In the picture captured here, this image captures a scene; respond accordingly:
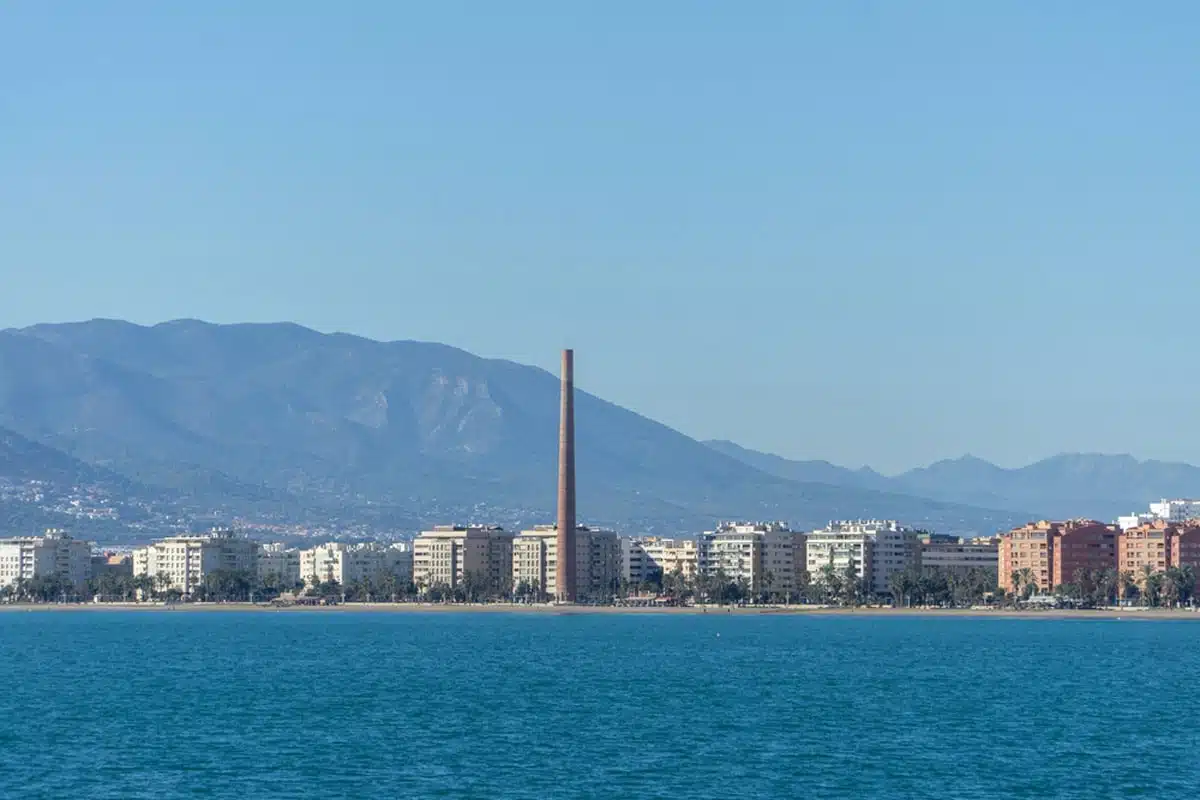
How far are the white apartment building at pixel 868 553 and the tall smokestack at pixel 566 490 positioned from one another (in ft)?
79.0

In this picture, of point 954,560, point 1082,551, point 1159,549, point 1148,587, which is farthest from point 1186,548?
point 954,560

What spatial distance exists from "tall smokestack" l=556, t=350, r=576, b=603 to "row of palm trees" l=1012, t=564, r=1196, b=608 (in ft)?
109

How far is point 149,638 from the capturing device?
12394cm

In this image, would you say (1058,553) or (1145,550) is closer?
(1145,550)

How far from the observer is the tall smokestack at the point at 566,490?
520 ft

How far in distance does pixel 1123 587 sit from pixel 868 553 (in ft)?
91.6

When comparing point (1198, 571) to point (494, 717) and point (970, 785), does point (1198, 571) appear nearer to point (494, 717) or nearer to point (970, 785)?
point (494, 717)

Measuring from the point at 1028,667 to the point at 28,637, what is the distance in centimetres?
6075

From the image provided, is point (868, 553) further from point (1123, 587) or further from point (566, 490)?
point (566, 490)

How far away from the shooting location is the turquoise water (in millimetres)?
49656

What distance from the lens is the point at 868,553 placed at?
192m

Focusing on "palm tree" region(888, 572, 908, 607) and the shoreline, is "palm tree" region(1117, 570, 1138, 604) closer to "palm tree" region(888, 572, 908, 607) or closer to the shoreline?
the shoreline

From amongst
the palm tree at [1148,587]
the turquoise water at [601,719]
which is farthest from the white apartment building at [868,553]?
the turquoise water at [601,719]

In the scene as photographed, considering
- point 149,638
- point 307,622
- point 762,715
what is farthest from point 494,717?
point 307,622
